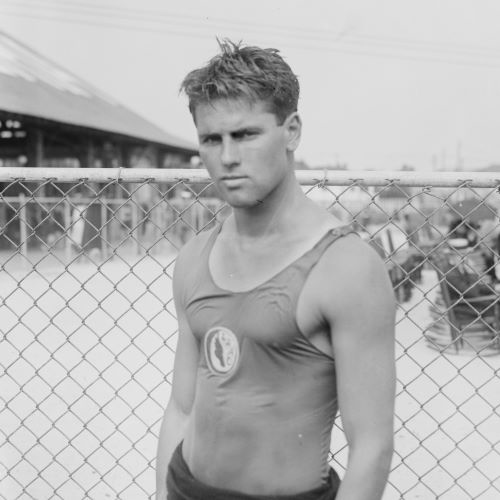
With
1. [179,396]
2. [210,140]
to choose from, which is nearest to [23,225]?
[179,396]

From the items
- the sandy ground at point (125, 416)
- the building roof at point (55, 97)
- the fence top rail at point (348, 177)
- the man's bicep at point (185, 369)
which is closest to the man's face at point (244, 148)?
the man's bicep at point (185, 369)

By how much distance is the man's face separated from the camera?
1395mm

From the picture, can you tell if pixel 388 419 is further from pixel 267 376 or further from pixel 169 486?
pixel 169 486

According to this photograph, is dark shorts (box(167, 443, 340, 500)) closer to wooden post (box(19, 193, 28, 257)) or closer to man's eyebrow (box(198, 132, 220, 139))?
man's eyebrow (box(198, 132, 220, 139))

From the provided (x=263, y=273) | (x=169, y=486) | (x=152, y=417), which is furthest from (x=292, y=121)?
(x=152, y=417)

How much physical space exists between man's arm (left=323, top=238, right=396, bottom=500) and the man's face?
0.22 metres

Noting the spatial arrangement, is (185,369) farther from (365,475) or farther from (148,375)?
(148,375)

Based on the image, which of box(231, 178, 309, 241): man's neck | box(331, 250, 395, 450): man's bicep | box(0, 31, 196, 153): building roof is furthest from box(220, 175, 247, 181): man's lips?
box(0, 31, 196, 153): building roof

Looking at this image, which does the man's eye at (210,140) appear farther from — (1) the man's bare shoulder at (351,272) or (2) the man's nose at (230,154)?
(1) the man's bare shoulder at (351,272)

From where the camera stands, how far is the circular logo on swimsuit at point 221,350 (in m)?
1.42

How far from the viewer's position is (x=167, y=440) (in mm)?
1705

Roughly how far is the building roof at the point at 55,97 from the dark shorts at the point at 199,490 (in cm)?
1684

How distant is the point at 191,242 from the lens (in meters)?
1.70

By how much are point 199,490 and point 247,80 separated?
0.91 meters
